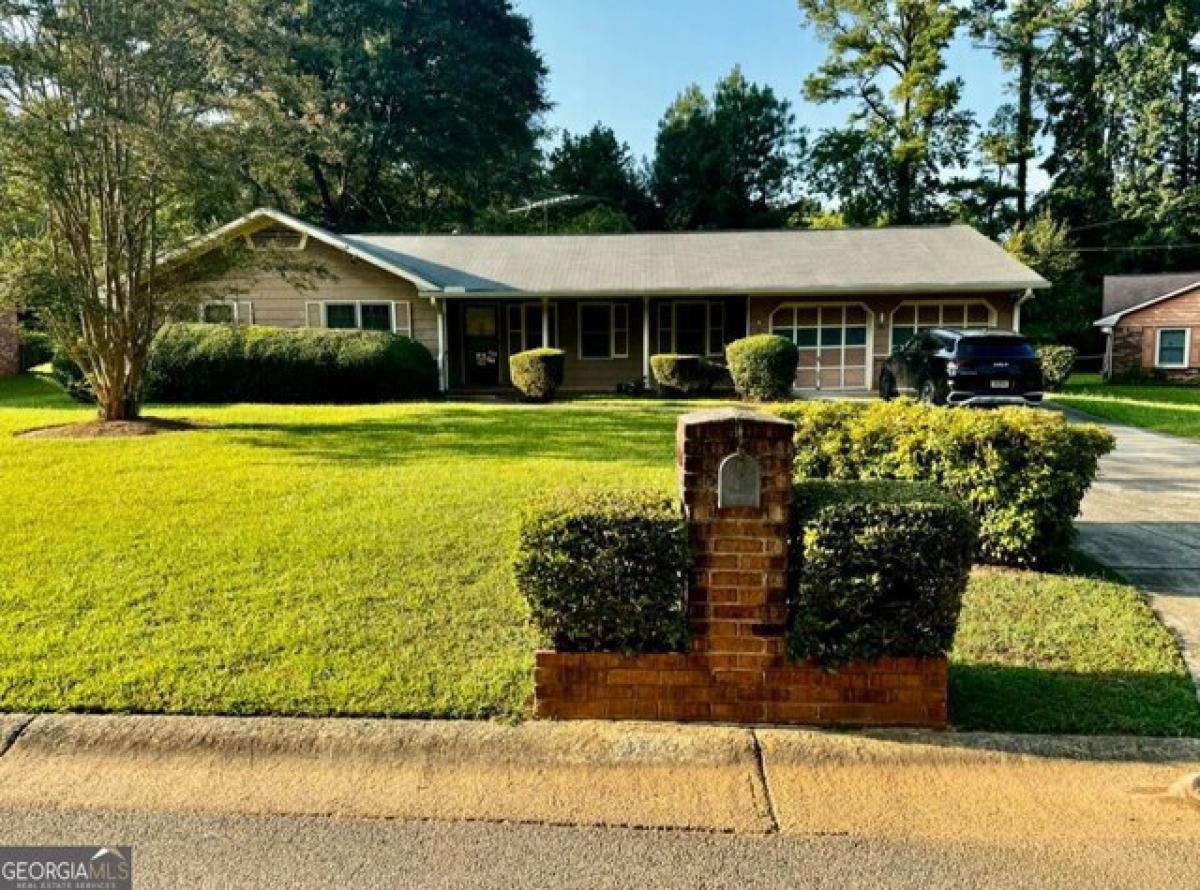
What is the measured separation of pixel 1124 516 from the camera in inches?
274

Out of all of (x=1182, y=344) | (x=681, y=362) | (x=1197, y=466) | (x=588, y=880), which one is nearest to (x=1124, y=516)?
(x=1197, y=466)

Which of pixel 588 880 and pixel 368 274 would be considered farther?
pixel 368 274

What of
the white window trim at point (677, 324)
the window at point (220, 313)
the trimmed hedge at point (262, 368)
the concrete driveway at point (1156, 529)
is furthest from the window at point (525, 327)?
the concrete driveway at point (1156, 529)

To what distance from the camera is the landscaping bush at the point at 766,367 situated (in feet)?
52.4

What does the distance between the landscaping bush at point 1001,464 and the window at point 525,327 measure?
51.5 feet

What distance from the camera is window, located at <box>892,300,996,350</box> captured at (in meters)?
19.1

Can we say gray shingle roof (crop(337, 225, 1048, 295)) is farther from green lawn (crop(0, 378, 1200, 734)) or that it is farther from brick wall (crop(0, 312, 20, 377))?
brick wall (crop(0, 312, 20, 377))

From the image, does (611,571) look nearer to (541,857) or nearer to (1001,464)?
(541,857)

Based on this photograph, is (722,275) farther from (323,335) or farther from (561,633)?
(561,633)

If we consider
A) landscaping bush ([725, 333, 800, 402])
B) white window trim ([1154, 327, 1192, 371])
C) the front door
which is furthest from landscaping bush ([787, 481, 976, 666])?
white window trim ([1154, 327, 1192, 371])

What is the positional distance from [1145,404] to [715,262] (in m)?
10.3

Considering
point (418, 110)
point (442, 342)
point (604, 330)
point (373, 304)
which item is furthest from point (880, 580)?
point (418, 110)

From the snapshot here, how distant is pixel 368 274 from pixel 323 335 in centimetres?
426

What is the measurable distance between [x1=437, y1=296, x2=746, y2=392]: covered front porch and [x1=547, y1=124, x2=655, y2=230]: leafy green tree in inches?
908
